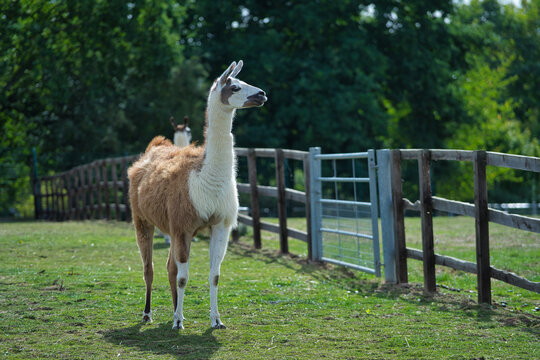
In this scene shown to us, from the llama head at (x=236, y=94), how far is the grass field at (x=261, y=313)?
1900mm

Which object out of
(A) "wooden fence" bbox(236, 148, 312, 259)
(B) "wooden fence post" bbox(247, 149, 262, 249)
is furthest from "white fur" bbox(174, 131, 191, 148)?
(B) "wooden fence post" bbox(247, 149, 262, 249)

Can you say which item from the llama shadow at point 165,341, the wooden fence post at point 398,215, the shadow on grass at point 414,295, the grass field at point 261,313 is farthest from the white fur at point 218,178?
the wooden fence post at point 398,215

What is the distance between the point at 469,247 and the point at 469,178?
22.1 metres

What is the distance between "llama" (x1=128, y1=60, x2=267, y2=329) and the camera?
5.79m

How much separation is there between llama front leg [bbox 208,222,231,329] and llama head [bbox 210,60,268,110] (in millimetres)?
1064

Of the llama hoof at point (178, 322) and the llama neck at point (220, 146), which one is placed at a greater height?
the llama neck at point (220, 146)

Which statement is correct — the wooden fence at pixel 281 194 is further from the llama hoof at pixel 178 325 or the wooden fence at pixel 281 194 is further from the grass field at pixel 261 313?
the llama hoof at pixel 178 325

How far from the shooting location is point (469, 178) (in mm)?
32406

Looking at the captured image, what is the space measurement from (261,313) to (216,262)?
29.9 inches

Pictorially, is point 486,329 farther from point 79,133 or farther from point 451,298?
point 79,133

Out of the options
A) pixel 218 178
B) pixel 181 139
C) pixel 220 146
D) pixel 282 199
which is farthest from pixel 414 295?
pixel 181 139

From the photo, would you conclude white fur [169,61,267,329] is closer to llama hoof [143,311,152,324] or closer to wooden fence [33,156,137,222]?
llama hoof [143,311,152,324]

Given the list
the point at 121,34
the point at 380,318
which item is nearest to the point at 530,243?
the point at 380,318

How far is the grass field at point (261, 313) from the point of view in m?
4.91
